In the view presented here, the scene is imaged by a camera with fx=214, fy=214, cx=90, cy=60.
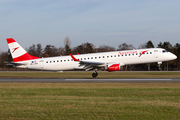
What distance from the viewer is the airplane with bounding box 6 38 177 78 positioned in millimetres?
32250

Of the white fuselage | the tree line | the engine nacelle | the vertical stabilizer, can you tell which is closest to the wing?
the white fuselage

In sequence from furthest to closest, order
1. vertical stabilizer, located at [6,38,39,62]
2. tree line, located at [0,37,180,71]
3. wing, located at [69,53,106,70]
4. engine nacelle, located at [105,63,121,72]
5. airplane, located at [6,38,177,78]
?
tree line, located at [0,37,180,71], vertical stabilizer, located at [6,38,39,62], airplane, located at [6,38,177,78], wing, located at [69,53,106,70], engine nacelle, located at [105,63,121,72]

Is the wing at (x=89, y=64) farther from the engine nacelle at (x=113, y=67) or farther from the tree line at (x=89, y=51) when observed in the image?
the tree line at (x=89, y=51)

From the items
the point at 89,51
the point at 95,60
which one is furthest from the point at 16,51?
the point at 89,51

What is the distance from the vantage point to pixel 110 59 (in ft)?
107

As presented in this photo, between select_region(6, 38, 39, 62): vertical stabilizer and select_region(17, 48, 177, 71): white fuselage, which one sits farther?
select_region(6, 38, 39, 62): vertical stabilizer

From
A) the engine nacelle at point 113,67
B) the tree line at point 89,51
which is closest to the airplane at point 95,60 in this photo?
the engine nacelle at point 113,67

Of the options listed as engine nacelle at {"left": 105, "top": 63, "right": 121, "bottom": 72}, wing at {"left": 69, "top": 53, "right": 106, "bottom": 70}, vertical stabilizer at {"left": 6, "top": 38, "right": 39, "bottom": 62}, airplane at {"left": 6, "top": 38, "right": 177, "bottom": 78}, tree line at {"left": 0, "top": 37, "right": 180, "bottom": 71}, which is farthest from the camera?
tree line at {"left": 0, "top": 37, "right": 180, "bottom": 71}

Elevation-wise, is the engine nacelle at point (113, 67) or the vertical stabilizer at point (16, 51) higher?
the vertical stabilizer at point (16, 51)

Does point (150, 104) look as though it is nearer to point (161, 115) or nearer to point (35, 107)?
point (161, 115)

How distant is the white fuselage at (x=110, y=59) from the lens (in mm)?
32312

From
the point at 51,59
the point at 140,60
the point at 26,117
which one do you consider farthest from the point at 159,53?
the point at 26,117

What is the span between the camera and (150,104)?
37.8 feet

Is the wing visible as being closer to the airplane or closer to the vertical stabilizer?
the airplane
